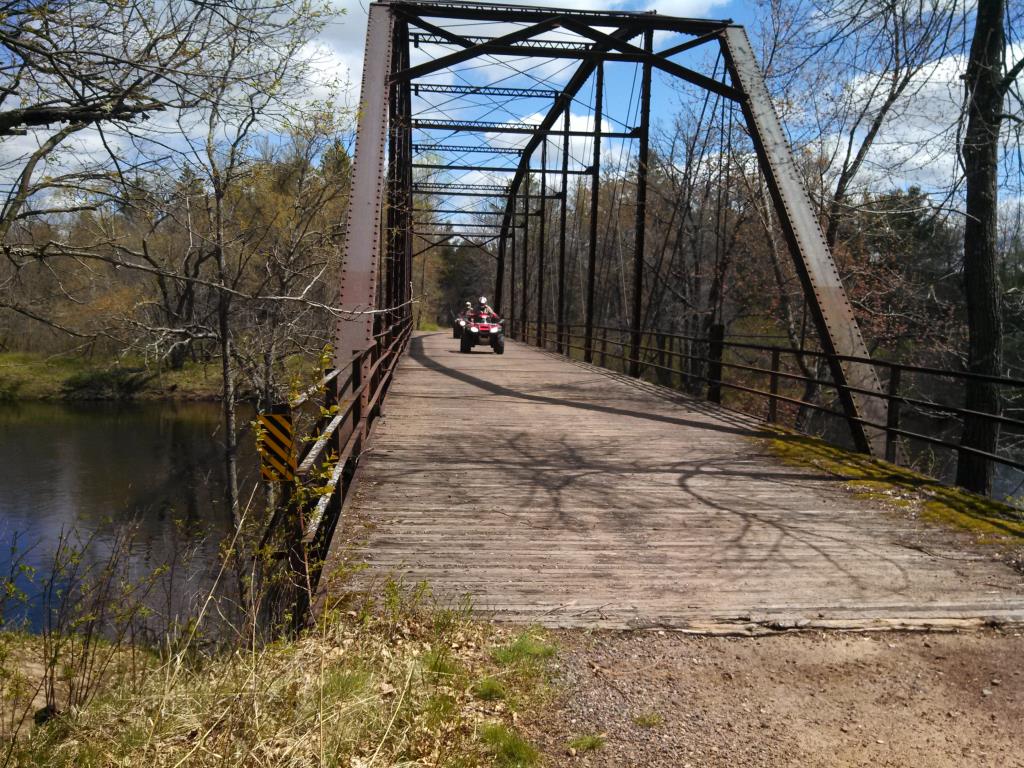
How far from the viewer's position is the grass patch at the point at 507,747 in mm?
2854

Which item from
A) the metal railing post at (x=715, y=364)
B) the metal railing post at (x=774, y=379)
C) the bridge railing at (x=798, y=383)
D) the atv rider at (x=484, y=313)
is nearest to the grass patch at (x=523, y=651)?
the bridge railing at (x=798, y=383)

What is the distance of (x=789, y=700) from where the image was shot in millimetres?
3318

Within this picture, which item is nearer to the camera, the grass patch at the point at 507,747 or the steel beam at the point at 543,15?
the grass patch at the point at 507,747

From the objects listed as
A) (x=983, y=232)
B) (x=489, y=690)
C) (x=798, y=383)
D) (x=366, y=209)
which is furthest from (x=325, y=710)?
(x=798, y=383)

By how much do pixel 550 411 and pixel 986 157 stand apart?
606 centimetres

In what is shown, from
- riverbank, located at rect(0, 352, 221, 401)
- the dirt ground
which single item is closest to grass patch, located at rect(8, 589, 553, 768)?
the dirt ground

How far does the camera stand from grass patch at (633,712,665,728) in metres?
3.14

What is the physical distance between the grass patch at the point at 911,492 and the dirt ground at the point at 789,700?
187 centimetres

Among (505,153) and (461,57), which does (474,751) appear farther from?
(505,153)

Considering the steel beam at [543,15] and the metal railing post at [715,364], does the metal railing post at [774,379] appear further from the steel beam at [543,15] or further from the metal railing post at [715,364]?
the steel beam at [543,15]

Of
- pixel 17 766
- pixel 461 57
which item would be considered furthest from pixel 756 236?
pixel 17 766

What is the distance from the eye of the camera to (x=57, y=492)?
71.1 feet

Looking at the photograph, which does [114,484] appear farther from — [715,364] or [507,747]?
[507,747]

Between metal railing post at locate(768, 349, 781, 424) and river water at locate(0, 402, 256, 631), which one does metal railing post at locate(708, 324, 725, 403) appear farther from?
river water at locate(0, 402, 256, 631)
